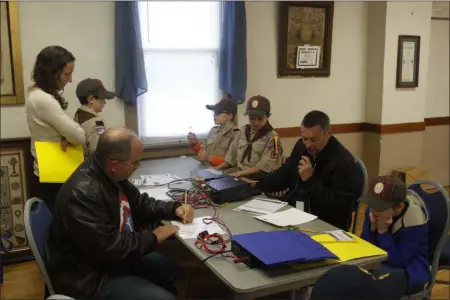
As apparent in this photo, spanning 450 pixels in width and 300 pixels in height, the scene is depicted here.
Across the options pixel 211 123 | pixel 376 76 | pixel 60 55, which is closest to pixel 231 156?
pixel 211 123

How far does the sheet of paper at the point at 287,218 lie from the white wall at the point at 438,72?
3.58 metres

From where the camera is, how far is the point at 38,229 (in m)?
1.79

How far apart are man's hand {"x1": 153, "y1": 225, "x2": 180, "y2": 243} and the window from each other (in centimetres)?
198

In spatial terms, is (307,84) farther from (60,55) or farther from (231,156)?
(60,55)

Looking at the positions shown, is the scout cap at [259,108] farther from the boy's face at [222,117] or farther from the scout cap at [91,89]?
the scout cap at [91,89]

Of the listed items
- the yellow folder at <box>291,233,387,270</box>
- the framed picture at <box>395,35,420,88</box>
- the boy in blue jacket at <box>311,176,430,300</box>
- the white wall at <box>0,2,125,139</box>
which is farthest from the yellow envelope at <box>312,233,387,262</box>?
the framed picture at <box>395,35,420,88</box>

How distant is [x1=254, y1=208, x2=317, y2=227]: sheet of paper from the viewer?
199 centimetres

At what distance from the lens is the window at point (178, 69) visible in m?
3.72

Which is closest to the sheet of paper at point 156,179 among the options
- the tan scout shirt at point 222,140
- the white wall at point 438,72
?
the tan scout shirt at point 222,140

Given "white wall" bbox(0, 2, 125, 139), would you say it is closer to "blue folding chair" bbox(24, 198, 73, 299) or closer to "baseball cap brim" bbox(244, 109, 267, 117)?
"baseball cap brim" bbox(244, 109, 267, 117)

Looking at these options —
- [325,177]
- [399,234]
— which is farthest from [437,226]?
[325,177]

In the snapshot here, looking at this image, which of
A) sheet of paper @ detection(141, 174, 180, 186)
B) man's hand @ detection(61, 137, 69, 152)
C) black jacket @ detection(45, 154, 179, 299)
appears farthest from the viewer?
sheet of paper @ detection(141, 174, 180, 186)

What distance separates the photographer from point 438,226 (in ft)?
6.51

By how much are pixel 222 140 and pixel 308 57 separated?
1.43m
